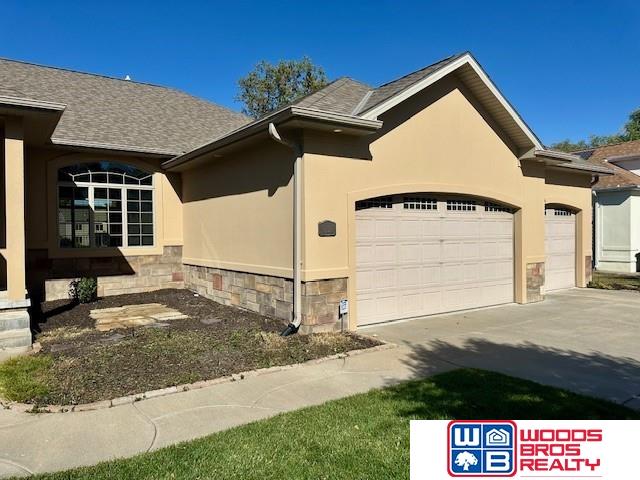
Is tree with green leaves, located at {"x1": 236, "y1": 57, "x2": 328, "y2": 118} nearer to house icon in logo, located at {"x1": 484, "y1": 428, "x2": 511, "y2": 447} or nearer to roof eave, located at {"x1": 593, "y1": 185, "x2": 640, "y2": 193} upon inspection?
roof eave, located at {"x1": 593, "y1": 185, "x2": 640, "y2": 193}

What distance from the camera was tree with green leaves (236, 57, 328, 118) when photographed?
117ft

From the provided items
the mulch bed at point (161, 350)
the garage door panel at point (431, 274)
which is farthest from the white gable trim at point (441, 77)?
the mulch bed at point (161, 350)

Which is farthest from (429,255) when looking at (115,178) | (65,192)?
(65,192)

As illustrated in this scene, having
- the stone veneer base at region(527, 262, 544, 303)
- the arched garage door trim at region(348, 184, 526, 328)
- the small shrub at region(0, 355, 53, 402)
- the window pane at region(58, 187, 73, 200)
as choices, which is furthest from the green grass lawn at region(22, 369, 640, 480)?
the window pane at region(58, 187, 73, 200)

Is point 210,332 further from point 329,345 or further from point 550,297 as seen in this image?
point 550,297

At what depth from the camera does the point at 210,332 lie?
797cm

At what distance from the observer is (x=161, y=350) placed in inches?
267

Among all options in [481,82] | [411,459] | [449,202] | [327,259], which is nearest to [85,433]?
[411,459]

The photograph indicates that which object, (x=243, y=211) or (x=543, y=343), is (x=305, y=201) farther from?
(x=543, y=343)

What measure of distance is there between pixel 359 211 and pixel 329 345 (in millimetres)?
2727

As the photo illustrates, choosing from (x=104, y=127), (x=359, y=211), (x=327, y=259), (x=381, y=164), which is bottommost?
(x=327, y=259)

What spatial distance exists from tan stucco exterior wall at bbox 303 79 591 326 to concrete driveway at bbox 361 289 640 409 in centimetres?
154

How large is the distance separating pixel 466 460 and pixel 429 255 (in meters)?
6.77

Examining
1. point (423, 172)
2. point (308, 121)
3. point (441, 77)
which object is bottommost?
point (423, 172)
